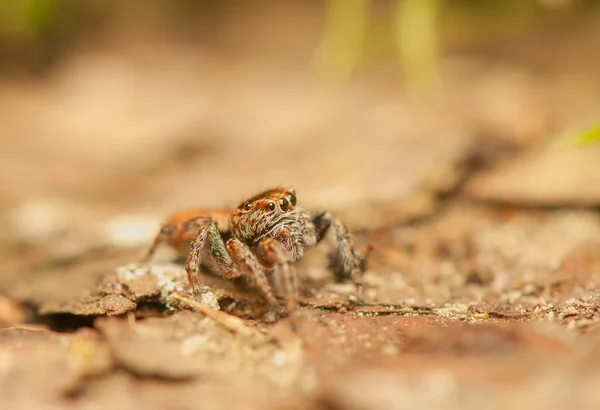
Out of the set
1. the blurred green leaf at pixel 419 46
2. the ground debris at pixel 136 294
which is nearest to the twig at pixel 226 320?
the ground debris at pixel 136 294

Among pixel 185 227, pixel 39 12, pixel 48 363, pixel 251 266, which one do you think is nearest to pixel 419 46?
pixel 185 227

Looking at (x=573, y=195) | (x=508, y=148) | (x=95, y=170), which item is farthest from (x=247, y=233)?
(x=95, y=170)

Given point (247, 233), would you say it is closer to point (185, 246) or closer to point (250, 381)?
point (185, 246)

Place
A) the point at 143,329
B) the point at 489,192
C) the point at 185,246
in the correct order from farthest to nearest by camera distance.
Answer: the point at 489,192
the point at 185,246
the point at 143,329

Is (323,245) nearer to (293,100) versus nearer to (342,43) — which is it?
(293,100)

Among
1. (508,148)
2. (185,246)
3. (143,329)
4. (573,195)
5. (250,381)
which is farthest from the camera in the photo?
(508,148)

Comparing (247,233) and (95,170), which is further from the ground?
(95,170)

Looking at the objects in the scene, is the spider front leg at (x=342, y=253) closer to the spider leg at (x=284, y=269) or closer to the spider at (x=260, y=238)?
the spider at (x=260, y=238)
